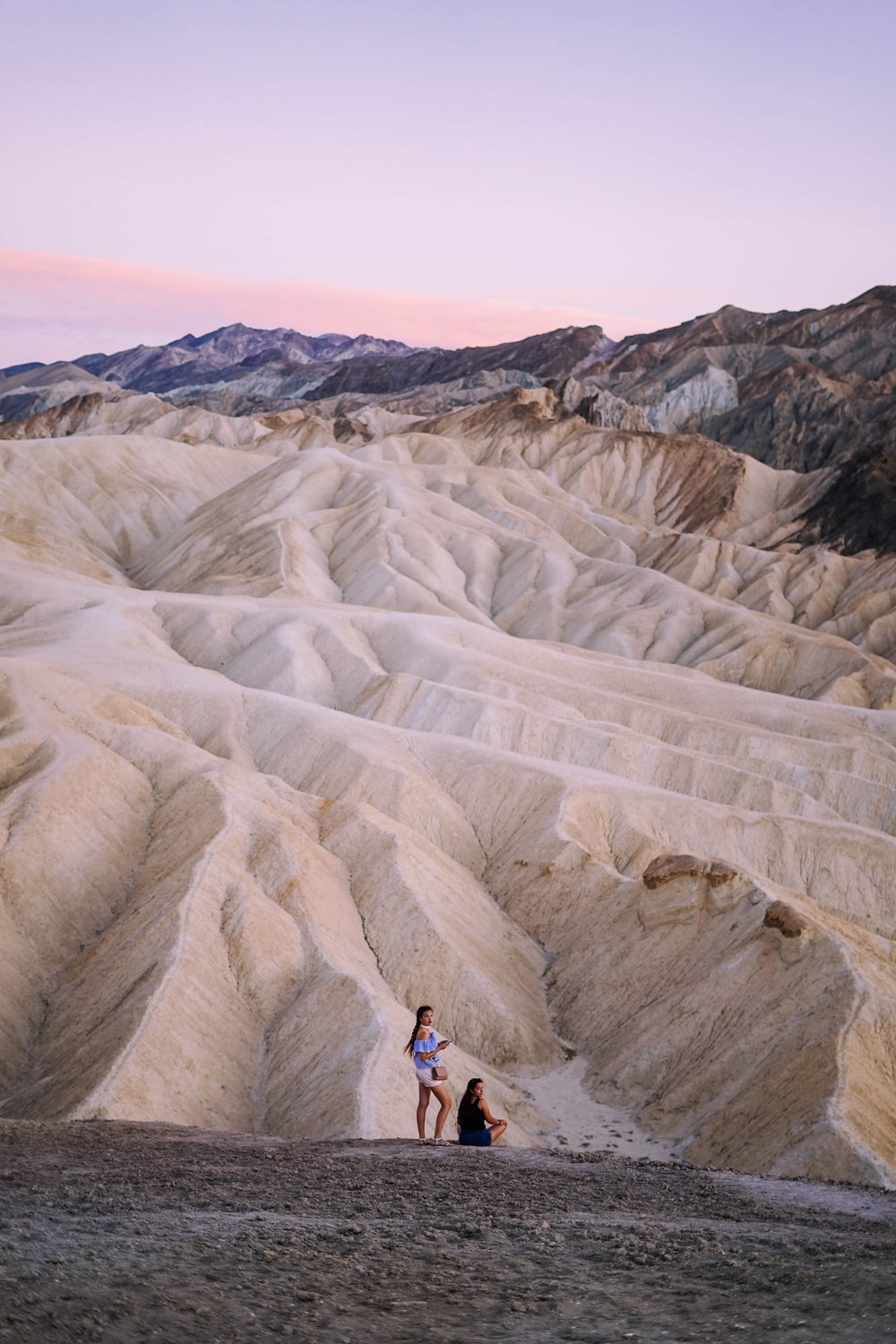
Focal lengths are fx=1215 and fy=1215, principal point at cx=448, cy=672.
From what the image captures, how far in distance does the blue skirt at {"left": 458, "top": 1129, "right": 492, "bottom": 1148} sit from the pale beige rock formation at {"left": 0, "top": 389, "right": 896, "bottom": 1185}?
9.43 metres

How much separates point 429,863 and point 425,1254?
1289 inches

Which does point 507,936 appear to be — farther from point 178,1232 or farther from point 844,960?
→ point 178,1232

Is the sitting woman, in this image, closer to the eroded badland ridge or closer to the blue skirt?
the blue skirt

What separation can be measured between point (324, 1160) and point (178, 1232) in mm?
5391

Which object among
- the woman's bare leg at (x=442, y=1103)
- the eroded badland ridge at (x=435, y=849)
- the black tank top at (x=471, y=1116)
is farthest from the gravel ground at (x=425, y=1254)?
the eroded badland ridge at (x=435, y=849)

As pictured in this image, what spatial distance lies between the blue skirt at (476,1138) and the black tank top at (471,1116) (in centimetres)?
11

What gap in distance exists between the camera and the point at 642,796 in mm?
52062

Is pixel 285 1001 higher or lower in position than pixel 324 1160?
lower

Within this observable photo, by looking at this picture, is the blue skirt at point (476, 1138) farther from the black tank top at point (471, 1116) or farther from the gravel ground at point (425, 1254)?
the gravel ground at point (425, 1254)

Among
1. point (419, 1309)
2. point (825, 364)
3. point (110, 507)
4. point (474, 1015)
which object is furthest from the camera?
point (825, 364)

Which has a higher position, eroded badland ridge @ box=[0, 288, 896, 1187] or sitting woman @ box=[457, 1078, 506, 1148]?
sitting woman @ box=[457, 1078, 506, 1148]

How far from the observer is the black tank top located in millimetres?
18391

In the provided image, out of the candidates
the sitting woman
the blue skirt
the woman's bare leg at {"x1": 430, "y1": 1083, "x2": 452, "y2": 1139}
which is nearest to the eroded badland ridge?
the blue skirt

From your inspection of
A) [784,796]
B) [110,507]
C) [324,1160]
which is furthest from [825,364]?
[324,1160]
